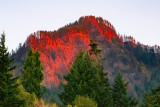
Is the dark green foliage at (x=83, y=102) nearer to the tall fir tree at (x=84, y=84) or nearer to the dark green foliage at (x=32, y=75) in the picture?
the tall fir tree at (x=84, y=84)

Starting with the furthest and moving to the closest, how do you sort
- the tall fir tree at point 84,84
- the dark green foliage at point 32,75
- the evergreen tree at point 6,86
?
1. the dark green foliage at point 32,75
2. the tall fir tree at point 84,84
3. the evergreen tree at point 6,86

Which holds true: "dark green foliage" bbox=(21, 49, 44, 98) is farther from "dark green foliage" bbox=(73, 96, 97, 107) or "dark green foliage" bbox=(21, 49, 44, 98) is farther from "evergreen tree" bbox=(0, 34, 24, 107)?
"evergreen tree" bbox=(0, 34, 24, 107)

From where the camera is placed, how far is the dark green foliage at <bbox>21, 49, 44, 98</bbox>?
53125 millimetres

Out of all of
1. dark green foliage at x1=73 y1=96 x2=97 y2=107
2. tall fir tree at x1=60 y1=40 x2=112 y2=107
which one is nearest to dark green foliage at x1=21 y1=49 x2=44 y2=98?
tall fir tree at x1=60 y1=40 x2=112 y2=107

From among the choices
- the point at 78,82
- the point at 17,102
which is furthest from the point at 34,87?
the point at 17,102

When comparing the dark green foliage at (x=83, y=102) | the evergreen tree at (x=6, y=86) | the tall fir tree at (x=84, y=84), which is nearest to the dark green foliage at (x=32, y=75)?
the tall fir tree at (x=84, y=84)

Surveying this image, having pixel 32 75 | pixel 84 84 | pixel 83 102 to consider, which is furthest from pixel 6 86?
pixel 32 75

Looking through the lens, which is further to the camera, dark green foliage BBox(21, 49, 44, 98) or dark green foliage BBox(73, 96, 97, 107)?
dark green foliage BBox(21, 49, 44, 98)

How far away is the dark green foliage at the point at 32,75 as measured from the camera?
53125 mm

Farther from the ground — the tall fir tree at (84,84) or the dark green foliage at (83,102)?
the tall fir tree at (84,84)

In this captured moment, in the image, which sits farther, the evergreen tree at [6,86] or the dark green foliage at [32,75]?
the dark green foliage at [32,75]

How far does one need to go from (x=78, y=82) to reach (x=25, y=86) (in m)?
9.42

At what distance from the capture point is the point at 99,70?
191ft

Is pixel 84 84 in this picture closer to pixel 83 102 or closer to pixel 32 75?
pixel 83 102
